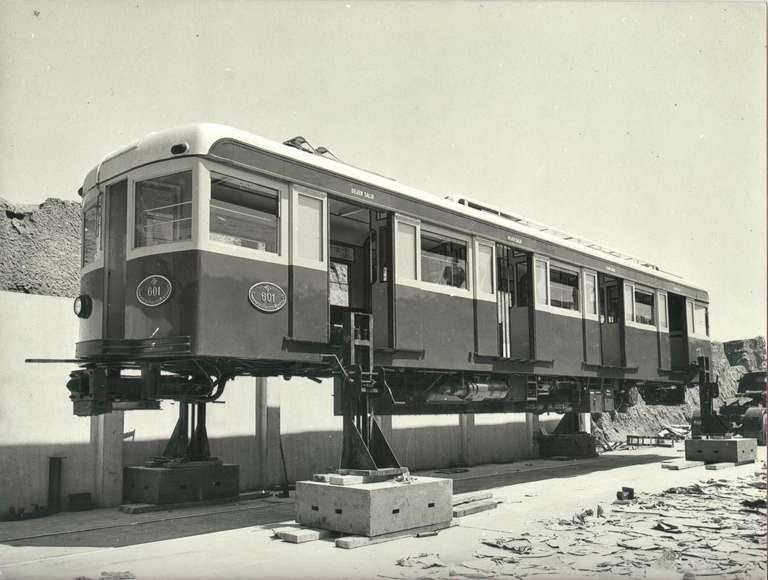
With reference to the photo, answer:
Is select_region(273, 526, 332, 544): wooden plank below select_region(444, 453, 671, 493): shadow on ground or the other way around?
the other way around

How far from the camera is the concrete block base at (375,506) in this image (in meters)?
7.37

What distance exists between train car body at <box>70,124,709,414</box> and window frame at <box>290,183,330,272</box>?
19mm

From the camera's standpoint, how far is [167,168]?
7492mm

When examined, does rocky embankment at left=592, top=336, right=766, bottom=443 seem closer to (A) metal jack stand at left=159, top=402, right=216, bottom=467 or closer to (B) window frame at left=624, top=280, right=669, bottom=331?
(B) window frame at left=624, top=280, right=669, bottom=331

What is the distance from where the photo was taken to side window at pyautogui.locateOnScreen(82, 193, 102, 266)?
27.2 feet

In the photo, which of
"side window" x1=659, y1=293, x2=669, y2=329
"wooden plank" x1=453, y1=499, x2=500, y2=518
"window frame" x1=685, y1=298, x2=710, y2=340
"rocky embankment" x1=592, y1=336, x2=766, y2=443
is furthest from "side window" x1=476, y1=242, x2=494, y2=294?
"rocky embankment" x1=592, y1=336, x2=766, y2=443

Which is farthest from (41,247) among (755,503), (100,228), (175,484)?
(755,503)

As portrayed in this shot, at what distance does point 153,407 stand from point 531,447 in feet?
39.8

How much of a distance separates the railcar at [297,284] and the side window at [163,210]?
0.05ft

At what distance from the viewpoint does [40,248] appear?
1878 centimetres

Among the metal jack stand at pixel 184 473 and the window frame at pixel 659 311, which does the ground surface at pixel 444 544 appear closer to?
the metal jack stand at pixel 184 473

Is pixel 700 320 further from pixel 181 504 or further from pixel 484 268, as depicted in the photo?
pixel 181 504

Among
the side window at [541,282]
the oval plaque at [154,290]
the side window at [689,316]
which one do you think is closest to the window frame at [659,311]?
the side window at [689,316]

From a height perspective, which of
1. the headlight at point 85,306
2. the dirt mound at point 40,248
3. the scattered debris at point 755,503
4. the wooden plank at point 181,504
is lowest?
the wooden plank at point 181,504
